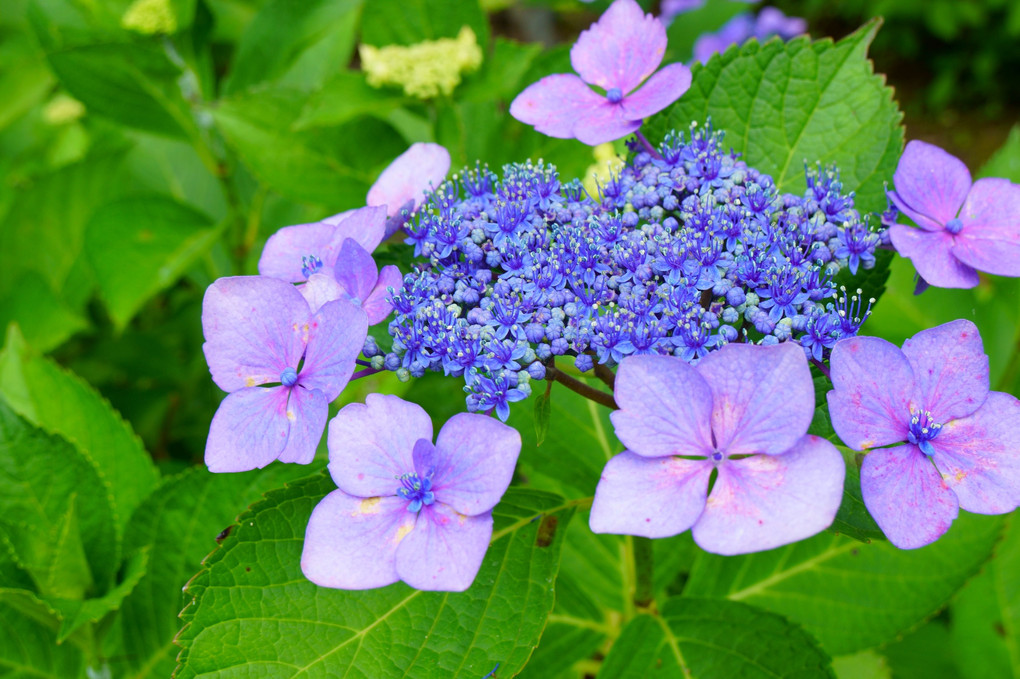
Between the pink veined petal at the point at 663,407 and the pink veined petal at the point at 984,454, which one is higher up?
the pink veined petal at the point at 663,407

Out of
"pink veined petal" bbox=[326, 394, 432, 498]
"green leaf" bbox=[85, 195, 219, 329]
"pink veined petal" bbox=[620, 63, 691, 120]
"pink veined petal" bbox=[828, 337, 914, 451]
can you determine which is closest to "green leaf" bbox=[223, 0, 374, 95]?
"green leaf" bbox=[85, 195, 219, 329]

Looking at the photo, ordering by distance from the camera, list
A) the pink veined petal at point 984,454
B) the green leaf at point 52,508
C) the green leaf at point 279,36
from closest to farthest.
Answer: the pink veined petal at point 984,454 → the green leaf at point 52,508 → the green leaf at point 279,36

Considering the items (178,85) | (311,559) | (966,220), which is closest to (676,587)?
(966,220)

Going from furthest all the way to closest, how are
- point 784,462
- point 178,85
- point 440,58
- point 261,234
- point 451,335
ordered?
point 261,234, point 178,85, point 440,58, point 451,335, point 784,462

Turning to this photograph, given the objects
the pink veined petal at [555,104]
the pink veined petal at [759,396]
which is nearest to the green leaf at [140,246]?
A: the pink veined petal at [555,104]

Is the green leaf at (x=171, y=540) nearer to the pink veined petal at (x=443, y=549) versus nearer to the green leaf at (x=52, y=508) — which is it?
the green leaf at (x=52, y=508)

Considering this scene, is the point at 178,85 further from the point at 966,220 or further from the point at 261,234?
the point at 966,220
